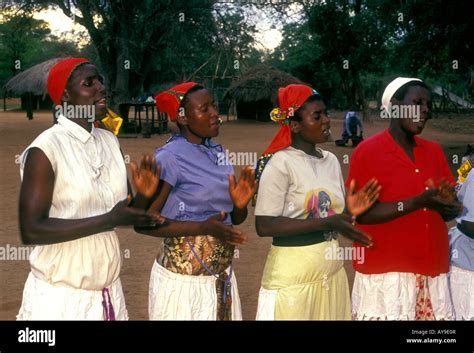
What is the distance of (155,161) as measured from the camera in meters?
2.80

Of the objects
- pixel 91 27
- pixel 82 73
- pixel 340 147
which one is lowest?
pixel 340 147

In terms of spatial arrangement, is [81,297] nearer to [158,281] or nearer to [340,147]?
[158,281]

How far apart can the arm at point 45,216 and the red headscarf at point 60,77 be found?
0.36m

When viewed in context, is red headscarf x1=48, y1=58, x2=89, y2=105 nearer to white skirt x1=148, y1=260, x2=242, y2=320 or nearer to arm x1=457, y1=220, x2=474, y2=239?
white skirt x1=148, y1=260, x2=242, y2=320

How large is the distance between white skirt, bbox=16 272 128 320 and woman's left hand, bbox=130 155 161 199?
0.47m

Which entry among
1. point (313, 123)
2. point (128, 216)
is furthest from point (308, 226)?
point (128, 216)

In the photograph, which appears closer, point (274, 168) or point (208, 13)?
point (274, 168)

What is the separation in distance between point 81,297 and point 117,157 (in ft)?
2.07

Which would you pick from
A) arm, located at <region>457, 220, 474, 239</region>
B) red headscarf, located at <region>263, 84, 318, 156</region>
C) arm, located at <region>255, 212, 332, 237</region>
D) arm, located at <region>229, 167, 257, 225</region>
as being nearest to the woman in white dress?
arm, located at <region>229, 167, 257, 225</region>

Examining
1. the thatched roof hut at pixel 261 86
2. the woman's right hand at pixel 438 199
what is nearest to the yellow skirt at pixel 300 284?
the woman's right hand at pixel 438 199

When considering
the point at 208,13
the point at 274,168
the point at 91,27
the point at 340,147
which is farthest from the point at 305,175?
the point at 91,27

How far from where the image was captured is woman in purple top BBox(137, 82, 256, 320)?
288 cm
